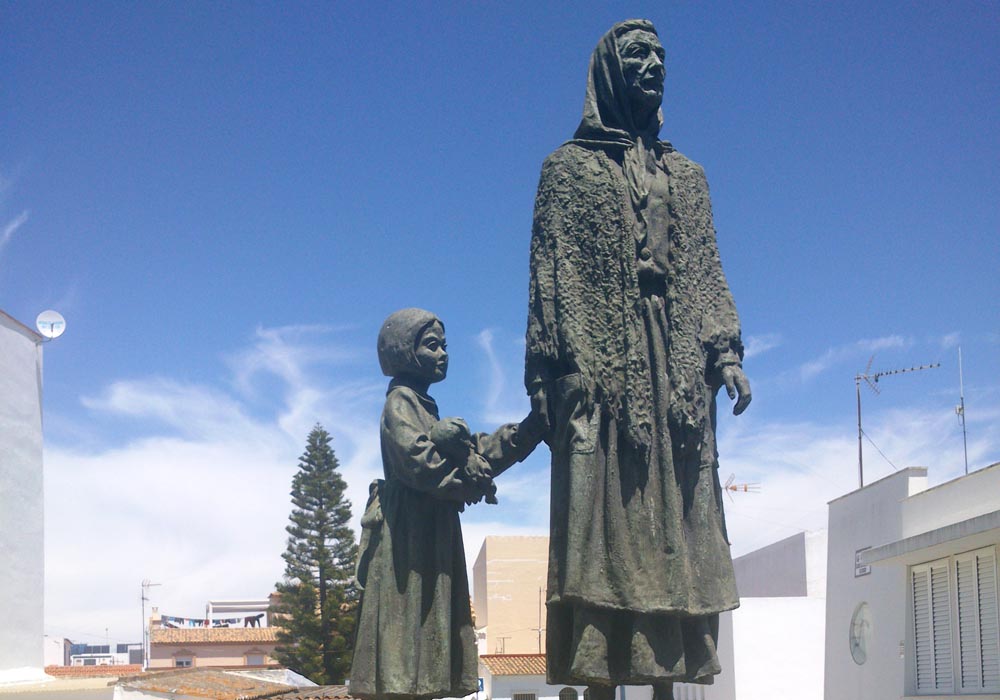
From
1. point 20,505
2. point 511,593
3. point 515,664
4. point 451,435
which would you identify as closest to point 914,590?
point 20,505

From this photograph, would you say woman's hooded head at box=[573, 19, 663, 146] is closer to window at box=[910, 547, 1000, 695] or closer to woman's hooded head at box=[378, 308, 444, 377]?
woman's hooded head at box=[378, 308, 444, 377]

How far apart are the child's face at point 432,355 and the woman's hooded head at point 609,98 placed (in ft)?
4.20

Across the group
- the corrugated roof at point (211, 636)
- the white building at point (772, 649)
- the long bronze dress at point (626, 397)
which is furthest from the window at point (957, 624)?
the corrugated roof at point (211, 636)

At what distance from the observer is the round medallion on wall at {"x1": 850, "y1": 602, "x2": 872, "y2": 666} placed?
23312 mm

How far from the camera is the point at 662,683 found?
5844 mm

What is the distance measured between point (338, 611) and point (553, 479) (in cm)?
3096

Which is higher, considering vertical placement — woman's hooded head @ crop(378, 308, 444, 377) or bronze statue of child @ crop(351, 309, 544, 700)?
woman's hooded head @ crop(378, 308, 444, 377)

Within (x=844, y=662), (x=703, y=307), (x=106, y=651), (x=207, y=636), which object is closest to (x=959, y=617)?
(x=844, y=662)

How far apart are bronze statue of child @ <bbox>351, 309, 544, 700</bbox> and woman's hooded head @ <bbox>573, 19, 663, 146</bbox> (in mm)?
1339

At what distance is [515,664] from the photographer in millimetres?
35375

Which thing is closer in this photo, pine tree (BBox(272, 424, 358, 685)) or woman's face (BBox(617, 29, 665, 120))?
woman's face (BBox(617, 29, 665, 120))

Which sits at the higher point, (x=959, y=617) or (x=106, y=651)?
(x=959, y=617)

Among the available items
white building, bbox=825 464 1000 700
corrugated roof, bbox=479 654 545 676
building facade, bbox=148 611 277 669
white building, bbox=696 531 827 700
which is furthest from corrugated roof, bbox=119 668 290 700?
building facade, bbox=148 611 277 669

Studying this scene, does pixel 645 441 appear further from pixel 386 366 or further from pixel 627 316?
pixel 386 366
